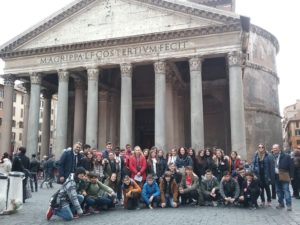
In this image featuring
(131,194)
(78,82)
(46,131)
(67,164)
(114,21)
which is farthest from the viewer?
(46,131)

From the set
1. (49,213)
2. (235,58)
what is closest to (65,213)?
(49,213)

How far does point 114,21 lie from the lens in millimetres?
20203

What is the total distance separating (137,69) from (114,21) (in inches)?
265

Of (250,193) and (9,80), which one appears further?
(9,80)

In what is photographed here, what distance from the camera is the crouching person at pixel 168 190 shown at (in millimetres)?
8992

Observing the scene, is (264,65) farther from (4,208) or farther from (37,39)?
(4,208)

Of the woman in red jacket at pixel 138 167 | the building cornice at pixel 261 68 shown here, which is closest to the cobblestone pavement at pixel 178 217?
the woman in red jacket at pixel 138 167

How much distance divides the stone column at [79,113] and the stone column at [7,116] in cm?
412

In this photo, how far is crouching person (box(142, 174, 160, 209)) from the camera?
8.81 metres

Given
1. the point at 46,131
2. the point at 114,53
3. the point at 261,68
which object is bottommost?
the point at 46,131

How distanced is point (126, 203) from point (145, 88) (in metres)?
18.8

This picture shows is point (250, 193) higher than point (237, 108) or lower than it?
lower

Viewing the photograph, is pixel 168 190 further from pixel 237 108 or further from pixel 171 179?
pixel 237 108

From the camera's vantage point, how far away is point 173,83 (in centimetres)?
2286
